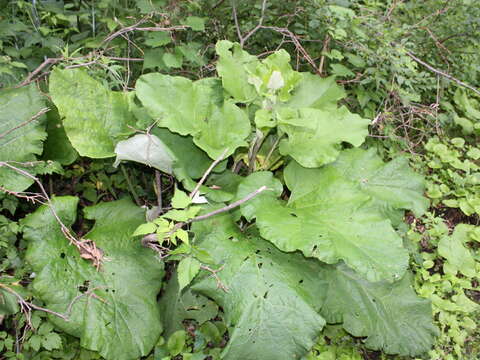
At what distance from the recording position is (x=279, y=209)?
5.84 ft

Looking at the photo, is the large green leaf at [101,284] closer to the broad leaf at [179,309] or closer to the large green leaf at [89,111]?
the broad leaf at [179,309]

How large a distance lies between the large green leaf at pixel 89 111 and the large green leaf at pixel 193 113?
0.19m

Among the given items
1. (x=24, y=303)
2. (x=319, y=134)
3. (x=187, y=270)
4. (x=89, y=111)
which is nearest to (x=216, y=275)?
(x=187, y=270)

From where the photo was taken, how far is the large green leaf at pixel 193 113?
190cm

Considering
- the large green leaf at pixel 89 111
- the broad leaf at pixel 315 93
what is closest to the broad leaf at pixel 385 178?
the broad leaf at pixel 315 93

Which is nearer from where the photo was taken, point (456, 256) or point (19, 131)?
point (19, 131)

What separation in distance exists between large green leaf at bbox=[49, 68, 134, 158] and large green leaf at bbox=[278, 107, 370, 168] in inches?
29.0

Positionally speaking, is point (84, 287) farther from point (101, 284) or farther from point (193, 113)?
point (193, 113)

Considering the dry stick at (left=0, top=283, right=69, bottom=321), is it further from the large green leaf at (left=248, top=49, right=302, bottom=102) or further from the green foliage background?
the large green leaf at (left=248, top=49, right=302, bottom=102)

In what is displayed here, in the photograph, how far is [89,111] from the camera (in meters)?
1.99

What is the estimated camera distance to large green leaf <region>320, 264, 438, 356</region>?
196 cm

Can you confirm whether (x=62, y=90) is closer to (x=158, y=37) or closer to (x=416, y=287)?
(x=158, y=37)

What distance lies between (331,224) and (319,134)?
1.60ft

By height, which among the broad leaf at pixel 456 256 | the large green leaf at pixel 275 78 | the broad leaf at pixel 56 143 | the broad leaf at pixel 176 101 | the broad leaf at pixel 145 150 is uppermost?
the large green leaf at pixel 275 78
